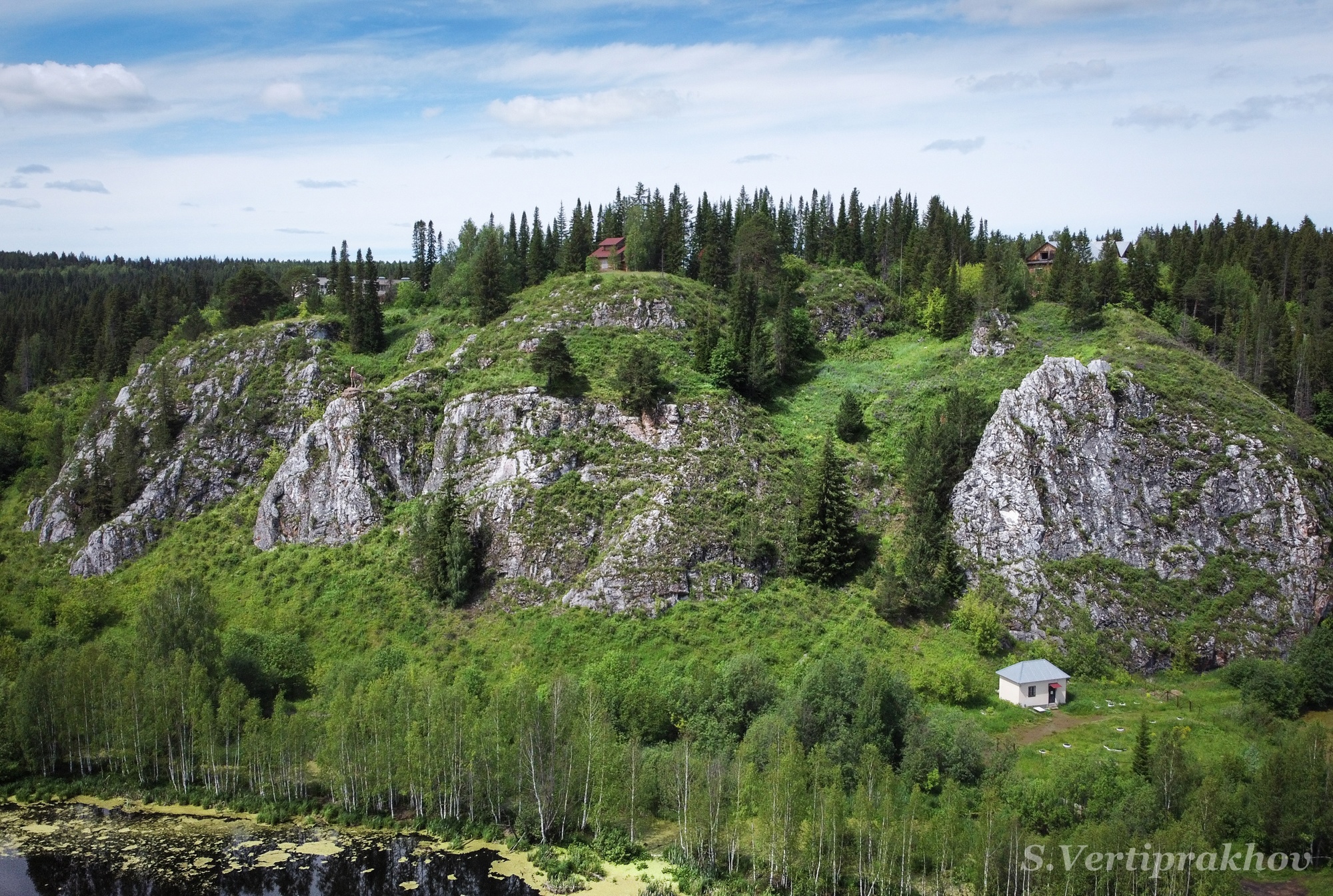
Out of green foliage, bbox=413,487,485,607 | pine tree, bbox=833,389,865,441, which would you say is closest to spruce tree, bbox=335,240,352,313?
green foliage, bbox=413,487,485,607

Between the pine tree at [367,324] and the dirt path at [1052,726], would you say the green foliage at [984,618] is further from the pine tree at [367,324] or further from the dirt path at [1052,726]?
the pine tree at [367,324]

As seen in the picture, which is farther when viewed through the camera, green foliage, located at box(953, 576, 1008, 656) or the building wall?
green foliage, located at box(953, 576, 1008, 656)

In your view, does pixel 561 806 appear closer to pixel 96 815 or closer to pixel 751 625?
pixel 751 625

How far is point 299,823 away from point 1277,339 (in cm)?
Answer: 8810

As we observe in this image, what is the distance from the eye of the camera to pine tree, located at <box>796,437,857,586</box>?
6388 cm

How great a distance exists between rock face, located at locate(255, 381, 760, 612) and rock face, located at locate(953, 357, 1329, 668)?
18.4m

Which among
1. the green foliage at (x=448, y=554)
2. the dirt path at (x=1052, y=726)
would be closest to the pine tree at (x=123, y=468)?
the green foliage at (x=448, y=554)

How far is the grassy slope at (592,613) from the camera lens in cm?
5919

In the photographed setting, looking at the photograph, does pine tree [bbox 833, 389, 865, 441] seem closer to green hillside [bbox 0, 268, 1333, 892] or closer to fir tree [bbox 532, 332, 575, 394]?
green hillside [bbox 0, 268, 1333, 892]

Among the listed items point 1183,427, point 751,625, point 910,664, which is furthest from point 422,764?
point 1183,427

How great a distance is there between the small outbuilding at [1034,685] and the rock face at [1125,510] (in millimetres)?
4934

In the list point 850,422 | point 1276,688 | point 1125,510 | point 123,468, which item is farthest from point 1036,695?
point 123,468

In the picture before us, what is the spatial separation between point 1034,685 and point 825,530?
16.5 meters

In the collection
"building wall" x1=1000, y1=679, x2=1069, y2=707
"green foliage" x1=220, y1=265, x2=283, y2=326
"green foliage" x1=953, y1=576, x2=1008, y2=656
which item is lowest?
"building wall" x1=1000, y1=679, x2=1069, y2=707
